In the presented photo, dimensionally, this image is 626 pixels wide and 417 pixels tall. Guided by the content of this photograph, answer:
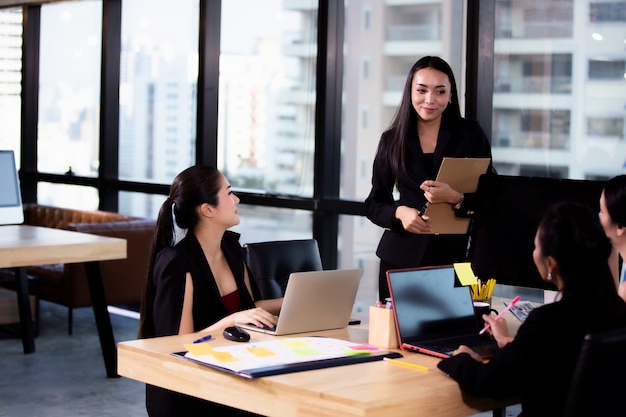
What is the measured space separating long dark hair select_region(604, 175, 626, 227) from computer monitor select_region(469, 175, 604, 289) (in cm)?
7

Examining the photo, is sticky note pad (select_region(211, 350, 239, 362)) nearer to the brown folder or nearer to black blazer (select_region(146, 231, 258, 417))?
black blazer (select_region(146, 231, 258, 417))

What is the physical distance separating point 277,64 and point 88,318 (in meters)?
2.53

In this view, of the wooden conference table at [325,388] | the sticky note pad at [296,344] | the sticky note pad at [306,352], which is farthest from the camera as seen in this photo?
the sticky note pad at [296,344]

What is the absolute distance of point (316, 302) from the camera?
3.20 metres

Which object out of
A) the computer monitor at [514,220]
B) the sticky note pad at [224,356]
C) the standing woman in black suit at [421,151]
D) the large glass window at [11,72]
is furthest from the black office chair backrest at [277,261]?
the large glass window at [11,72]

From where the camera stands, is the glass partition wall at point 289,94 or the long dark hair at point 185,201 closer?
the long dark hair at point 185,201

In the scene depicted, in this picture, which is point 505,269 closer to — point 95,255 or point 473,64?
point 473,64

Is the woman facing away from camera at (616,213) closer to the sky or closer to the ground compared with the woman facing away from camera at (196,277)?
closer to the sky

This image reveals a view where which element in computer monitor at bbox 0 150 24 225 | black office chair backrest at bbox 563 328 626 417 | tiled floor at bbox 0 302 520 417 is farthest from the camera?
computer monitor at bbox 0 150 24 225

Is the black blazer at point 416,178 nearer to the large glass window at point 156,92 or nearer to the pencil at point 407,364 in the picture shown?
the pencil at point 407,364

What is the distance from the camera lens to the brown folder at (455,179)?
11.3 feet

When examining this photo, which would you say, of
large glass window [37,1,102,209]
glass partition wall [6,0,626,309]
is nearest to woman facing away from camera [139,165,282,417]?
glass partition wall [6,0,626,309]

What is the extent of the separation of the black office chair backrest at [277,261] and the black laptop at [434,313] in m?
0.89

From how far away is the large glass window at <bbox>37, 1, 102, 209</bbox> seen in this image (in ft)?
29.0
